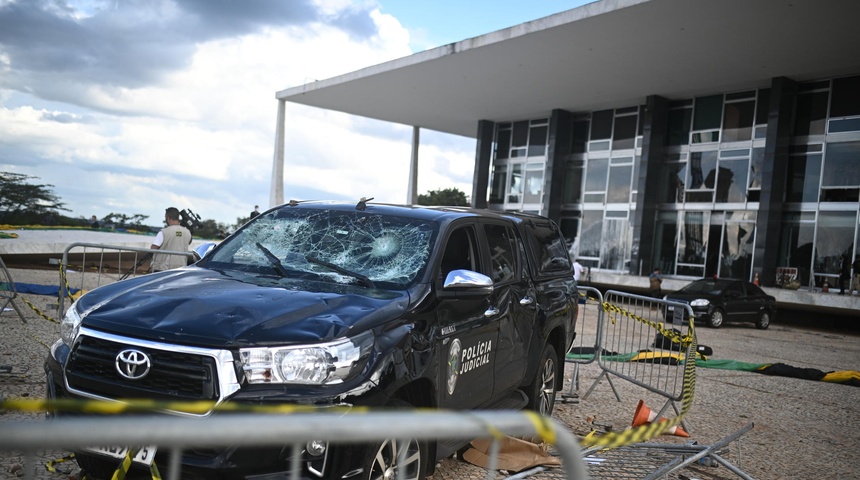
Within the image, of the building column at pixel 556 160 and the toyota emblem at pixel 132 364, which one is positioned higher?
the building column at pixel 556 160

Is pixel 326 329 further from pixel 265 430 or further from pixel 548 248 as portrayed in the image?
pixel 548 248

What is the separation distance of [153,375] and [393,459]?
52.7 inches

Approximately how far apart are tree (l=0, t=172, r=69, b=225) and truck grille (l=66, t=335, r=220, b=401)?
30.9m

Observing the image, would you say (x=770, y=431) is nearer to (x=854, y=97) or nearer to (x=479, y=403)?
(x=479, y=403)

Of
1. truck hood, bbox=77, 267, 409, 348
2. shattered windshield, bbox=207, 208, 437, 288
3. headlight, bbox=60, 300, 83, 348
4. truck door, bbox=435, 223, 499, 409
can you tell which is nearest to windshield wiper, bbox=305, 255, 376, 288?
shattered windshield, bbox=207, 208, 437, 288

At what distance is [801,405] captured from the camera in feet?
31.3

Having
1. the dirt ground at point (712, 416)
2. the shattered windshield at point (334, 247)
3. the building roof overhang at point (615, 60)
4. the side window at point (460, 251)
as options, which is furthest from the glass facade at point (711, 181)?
the shattered windshield at point (334, 247)

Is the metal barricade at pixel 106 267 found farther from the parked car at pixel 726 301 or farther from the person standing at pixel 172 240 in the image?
the parked car at pixel 726 301

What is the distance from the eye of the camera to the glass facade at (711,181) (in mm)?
29188

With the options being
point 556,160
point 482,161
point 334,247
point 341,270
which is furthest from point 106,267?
point 482,161

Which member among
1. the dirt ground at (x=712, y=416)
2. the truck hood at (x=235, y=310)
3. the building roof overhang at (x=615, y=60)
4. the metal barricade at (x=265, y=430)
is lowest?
the dirt ground at (x=712, y=416)

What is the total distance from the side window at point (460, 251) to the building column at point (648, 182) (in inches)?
1202

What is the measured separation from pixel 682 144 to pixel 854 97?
7.55 m

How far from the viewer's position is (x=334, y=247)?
5156mm
